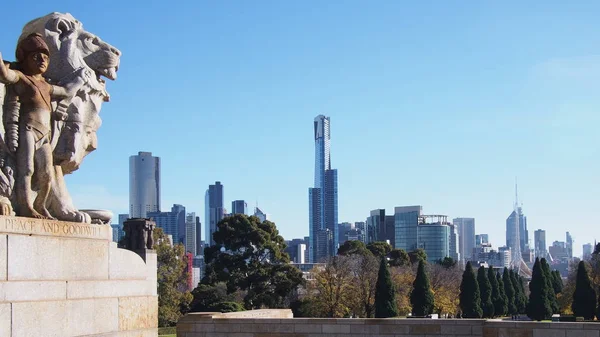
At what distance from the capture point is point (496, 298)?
55094 mm

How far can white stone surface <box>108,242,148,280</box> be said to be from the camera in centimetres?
849

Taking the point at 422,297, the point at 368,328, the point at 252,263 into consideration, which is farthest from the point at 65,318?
the point at 252,263

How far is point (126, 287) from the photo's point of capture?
8.71m

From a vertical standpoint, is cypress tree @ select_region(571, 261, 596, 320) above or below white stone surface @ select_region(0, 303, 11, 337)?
below

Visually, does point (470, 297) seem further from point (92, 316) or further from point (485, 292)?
point (92, 316)

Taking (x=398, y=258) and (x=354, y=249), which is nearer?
(x=354, y=249)

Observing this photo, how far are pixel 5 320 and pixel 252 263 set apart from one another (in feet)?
136

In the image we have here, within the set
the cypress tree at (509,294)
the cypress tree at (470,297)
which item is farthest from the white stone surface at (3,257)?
the cypress tree at (509,294)

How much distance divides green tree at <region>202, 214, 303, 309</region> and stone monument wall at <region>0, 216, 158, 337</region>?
36.7 metres

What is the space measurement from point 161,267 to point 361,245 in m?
33.4

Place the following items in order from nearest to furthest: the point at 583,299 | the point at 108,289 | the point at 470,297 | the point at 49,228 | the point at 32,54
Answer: the point at 49,228 → the point at 32,54 → the point at 108,289 → the point at 583,299 → the point at 470,297

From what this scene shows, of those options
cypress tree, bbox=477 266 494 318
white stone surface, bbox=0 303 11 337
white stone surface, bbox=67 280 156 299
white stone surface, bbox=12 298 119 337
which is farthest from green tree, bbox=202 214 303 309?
white stone surface, bbox=0 303 11 337

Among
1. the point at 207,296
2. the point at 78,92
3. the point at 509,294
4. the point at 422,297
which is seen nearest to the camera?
the point at 78,92

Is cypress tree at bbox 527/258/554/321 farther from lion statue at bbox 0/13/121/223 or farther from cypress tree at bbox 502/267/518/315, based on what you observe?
lion statue at bbox 0/13/121/223
